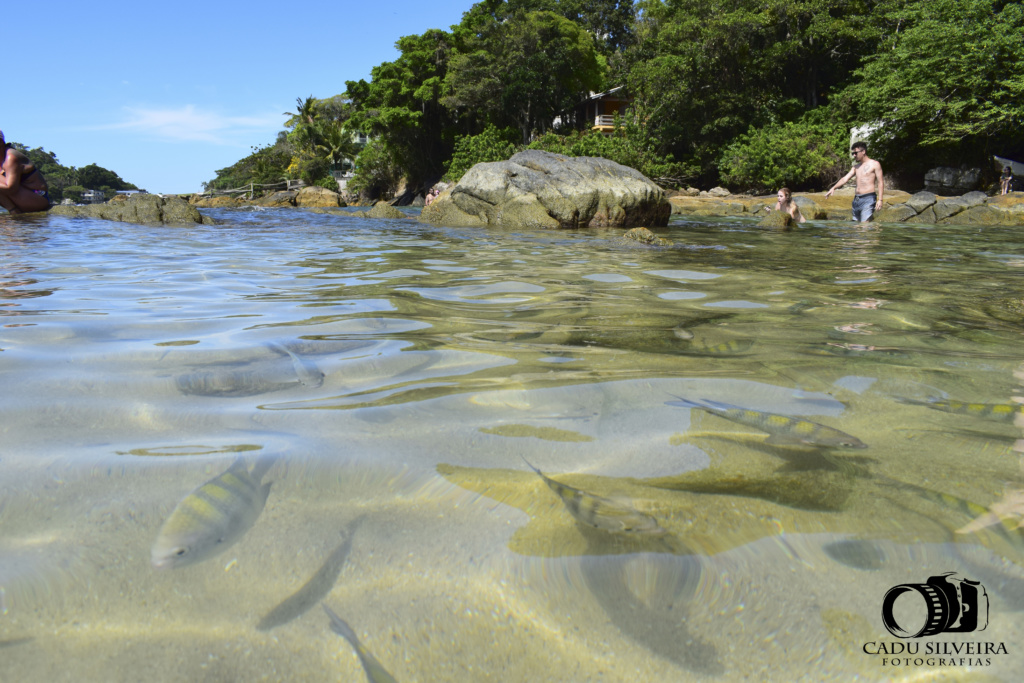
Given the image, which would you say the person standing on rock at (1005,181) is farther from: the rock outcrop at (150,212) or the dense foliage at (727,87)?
the rock outcrop at (150,212)

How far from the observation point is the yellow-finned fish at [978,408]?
1422 millimetres

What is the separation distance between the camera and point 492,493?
105cm

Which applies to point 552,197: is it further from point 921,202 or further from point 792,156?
point 792,156

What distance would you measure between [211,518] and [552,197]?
424 inches

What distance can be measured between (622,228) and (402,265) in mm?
7238

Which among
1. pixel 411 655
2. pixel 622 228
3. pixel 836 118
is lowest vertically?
pixel 411 655

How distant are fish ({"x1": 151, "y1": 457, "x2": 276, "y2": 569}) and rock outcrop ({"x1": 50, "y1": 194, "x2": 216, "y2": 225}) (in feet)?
41.3

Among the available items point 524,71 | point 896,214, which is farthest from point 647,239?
point 524,71

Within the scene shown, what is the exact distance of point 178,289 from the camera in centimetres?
353

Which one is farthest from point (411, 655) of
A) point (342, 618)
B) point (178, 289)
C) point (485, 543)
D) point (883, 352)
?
point (178, 289)

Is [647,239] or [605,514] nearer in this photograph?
[605,514]

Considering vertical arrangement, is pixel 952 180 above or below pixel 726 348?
above

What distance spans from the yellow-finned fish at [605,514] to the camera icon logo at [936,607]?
32 centimetres

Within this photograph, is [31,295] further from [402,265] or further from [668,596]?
[668,596]
